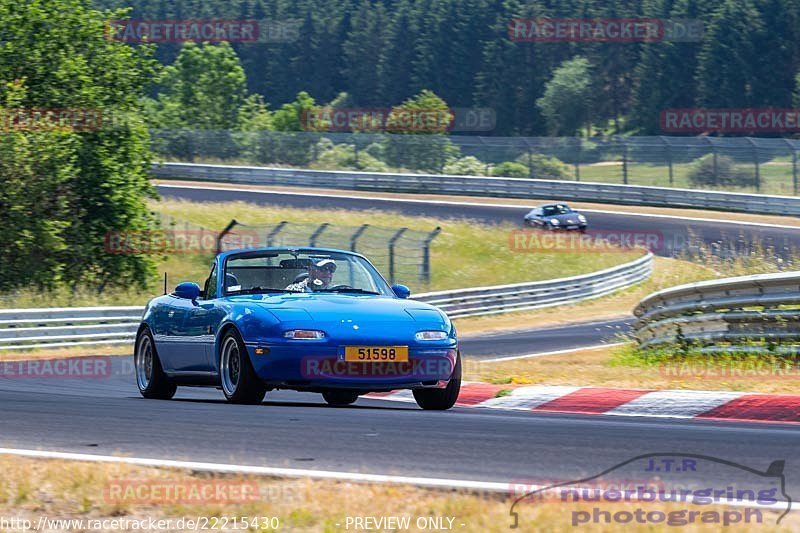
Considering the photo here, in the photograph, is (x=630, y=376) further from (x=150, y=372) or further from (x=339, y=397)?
(x=150, y=372)

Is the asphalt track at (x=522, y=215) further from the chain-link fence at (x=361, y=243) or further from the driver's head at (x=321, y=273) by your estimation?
the driver's head at (x=321, y=273)

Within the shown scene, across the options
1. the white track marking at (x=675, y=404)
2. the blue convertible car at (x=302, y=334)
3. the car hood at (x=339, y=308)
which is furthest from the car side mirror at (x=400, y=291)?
the white track marking at (x=675, y=404)

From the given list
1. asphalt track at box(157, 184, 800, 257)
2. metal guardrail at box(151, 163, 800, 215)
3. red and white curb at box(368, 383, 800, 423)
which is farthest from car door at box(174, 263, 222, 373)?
metal guardrail at box(151, 163, 800, 215)

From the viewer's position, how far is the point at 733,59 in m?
93.4

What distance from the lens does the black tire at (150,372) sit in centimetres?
1162

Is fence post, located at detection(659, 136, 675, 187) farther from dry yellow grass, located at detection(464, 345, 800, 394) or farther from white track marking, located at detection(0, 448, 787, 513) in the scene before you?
white track marking, located at detection(0, 448, 787, 513)

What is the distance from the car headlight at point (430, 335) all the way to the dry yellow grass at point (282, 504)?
368 cm

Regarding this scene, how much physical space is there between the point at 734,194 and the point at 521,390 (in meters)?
37.8

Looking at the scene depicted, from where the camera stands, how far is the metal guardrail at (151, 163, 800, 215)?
155ft

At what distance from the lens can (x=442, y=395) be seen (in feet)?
33.6

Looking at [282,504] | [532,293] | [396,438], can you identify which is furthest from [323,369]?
[532,293]

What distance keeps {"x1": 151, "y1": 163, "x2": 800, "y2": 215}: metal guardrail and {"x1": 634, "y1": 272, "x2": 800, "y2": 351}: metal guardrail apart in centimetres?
3145

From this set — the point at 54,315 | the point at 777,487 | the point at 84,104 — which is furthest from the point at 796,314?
the point at 84,104

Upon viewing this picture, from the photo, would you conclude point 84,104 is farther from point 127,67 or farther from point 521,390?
point 521,390
